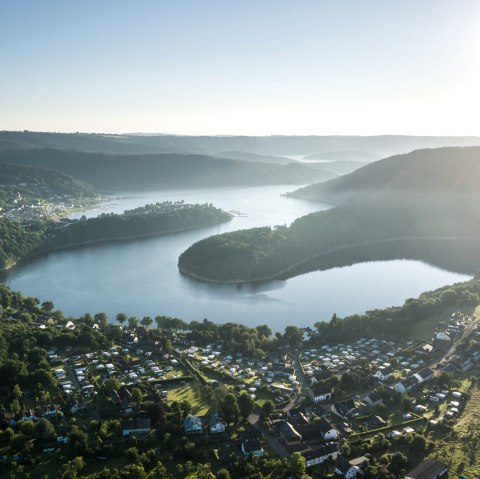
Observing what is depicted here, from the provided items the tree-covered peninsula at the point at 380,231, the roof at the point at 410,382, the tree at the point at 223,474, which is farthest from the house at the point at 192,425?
the tree-covered peninsula at the point at 380,231

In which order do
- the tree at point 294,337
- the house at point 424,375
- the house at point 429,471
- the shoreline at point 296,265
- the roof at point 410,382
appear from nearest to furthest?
the house at point 429,471
the roof at point 410,382
the house at point 424,375
the tree at point 294,337
the shoreline at point 296,265

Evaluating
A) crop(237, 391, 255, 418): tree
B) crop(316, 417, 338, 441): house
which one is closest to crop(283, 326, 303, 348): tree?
crop(237, 391, 255, 418): tree

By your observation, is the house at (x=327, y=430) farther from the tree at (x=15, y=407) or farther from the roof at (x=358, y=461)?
the tree at (x=15, y=407)

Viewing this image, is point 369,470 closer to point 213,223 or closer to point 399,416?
point 399,416

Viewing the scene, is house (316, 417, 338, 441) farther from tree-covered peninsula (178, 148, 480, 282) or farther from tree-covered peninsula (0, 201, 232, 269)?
tree-covered peninsula (0, 201, 232, 269)

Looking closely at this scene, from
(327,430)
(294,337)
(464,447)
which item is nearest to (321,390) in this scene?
(327,430)
